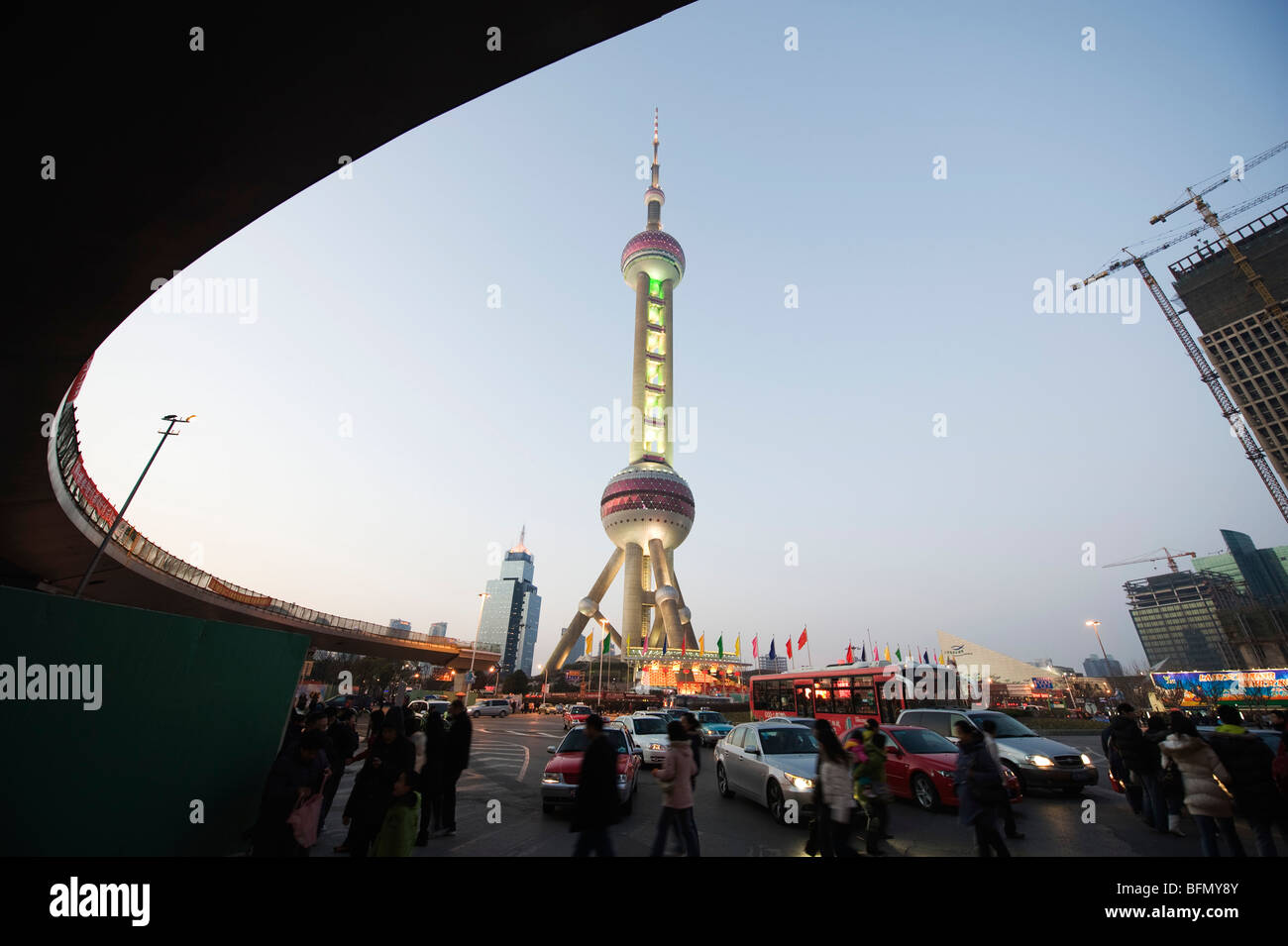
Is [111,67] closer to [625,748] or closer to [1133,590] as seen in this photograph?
[625,748]

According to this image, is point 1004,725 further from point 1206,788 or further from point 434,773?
point 434,773

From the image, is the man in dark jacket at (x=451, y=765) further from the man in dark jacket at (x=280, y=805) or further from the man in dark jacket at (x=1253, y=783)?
the man in dark jacket at (x=1253, y=783)

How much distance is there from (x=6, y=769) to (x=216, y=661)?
218 cm

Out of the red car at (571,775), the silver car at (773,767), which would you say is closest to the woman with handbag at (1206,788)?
the silver car at (773,767)

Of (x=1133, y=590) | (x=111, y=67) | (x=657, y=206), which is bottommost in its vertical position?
(x=111, y=67)

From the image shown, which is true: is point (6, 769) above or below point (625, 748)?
above

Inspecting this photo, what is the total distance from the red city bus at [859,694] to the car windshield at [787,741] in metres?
6.61

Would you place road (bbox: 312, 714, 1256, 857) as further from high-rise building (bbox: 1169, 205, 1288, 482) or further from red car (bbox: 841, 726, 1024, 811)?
high-rise building (bbox: 1169, 205, 1288, 482)

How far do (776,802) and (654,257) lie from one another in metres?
109

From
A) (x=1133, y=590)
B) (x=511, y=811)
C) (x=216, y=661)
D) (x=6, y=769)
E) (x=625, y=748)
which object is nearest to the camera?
(x=6, y=769)

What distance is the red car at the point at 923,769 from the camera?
9.19 meters

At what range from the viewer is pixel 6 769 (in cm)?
461
